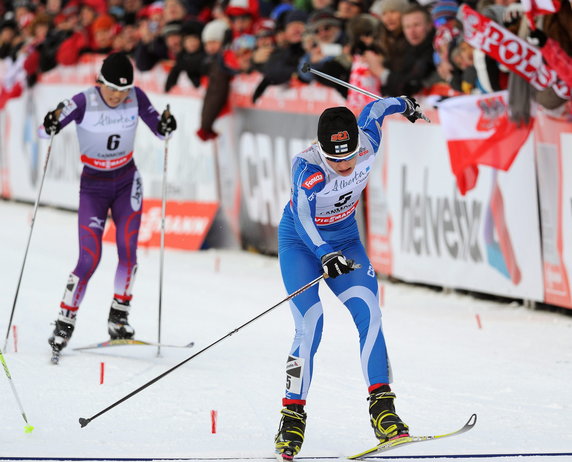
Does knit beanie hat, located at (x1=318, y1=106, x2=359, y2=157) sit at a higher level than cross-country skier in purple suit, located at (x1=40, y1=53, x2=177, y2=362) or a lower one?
higher

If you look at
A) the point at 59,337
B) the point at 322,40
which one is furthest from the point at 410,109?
the point at 322,40

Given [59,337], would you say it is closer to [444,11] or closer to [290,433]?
[290,433]

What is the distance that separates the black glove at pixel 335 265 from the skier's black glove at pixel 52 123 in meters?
3.17

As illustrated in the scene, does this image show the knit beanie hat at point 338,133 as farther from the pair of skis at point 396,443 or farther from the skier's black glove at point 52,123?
the skier's black glove at point 52,123

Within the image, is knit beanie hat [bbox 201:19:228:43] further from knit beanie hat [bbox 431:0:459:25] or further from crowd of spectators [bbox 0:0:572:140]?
knit beanie hat [bbox 431:0:459:25]

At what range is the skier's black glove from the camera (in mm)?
8031

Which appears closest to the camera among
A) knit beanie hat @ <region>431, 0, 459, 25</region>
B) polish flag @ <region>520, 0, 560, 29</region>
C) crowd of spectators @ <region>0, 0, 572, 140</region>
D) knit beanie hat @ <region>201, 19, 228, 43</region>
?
polish flag @ <region>520, 0, 560, 29</region>

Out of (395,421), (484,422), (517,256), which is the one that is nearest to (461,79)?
(517,256)

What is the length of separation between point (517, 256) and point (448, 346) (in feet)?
4.68

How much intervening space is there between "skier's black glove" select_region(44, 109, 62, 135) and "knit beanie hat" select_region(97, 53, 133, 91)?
0.41m

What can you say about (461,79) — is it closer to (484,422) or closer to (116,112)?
(116,112)

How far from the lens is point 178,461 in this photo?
557 centimetres

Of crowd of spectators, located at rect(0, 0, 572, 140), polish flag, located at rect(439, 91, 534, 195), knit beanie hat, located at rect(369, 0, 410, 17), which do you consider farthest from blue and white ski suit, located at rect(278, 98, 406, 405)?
knit beanie hat, located at rect(369, 0, 410, 17)

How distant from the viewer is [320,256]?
18.3ft
